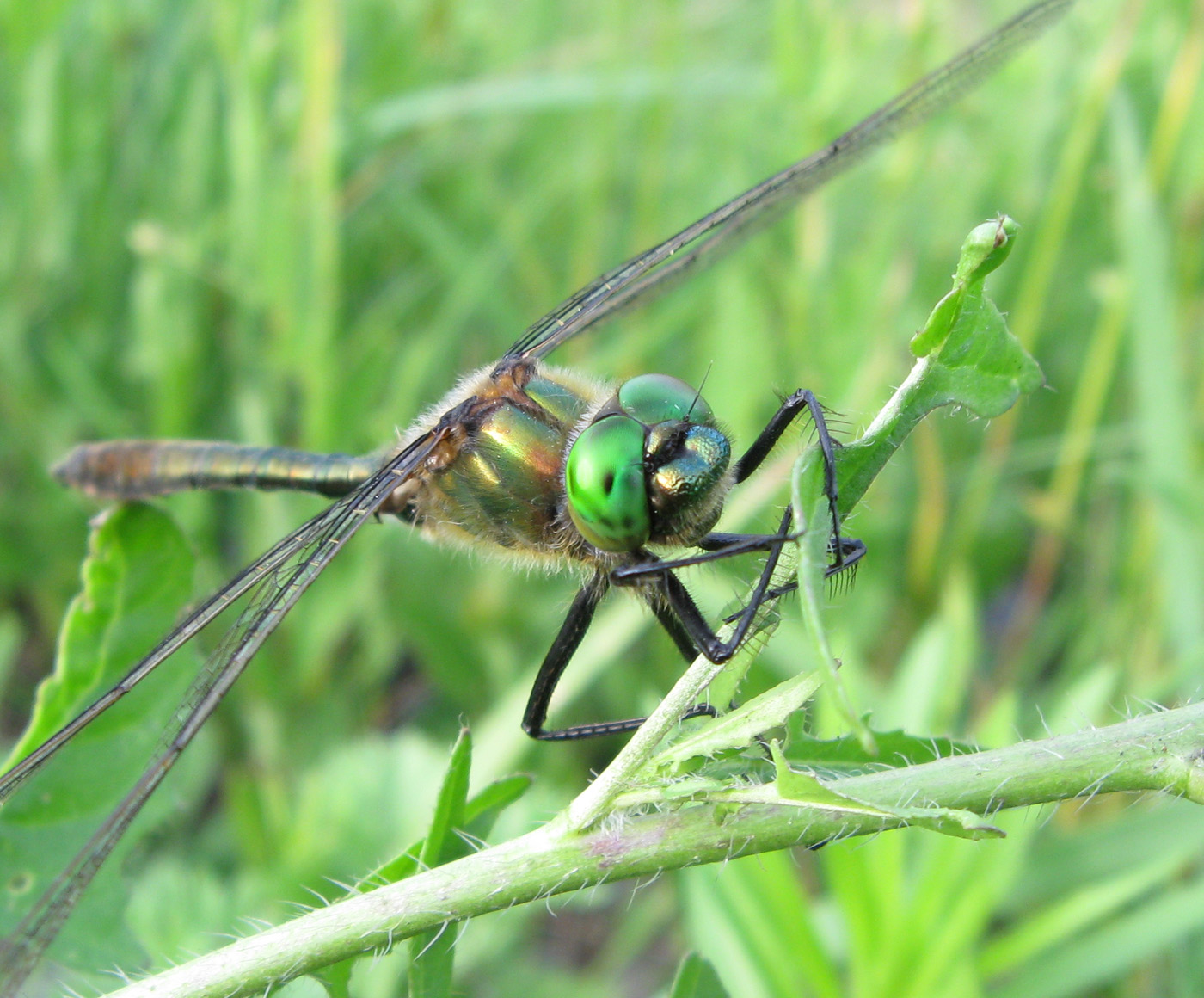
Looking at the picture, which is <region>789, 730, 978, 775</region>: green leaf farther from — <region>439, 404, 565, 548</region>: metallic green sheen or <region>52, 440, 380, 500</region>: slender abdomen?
<region>52, 440, 380, 500</region>: slender abdomen

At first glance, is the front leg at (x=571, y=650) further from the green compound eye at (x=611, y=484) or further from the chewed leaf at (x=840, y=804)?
the chewed leaf at (x=840, y=804)

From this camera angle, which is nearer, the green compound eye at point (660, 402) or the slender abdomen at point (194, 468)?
the green compound eye at point (660, 402)

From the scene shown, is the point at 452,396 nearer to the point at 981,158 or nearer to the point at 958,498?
the point at 958,498

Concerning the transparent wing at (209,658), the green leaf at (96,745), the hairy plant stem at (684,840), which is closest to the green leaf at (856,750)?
the hairy plant stem at (684,840)

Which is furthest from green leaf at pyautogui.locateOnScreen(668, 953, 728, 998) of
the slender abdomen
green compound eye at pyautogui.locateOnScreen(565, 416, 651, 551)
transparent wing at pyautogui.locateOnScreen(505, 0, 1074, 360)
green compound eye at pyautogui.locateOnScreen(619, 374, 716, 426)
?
the slender abdomen

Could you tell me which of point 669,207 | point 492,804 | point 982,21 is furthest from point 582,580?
point 982,21

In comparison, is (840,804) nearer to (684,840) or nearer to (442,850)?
(684,840)

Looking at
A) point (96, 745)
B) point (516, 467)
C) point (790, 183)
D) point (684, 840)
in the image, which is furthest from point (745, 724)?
point (790, 183)

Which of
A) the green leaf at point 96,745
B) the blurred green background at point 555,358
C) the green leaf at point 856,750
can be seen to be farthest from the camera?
the blurred green background at point 555,358
